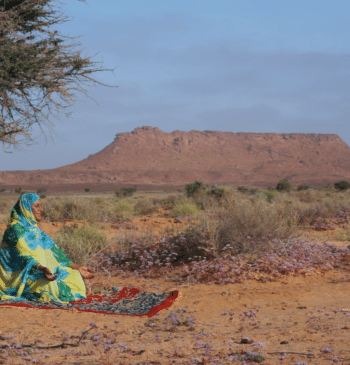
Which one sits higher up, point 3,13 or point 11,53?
point 3,13

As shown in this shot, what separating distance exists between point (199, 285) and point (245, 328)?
2.09m

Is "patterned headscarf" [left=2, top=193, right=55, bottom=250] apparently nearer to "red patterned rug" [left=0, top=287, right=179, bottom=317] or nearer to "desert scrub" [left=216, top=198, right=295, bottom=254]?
"red patterned rug" [left=0, top=287, right=179, bottom=317]

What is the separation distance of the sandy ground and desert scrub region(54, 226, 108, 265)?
71.9 inches

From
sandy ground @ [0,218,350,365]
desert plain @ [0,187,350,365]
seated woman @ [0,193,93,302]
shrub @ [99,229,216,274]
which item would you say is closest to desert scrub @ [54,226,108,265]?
desert plain @ [0,187,350,365]

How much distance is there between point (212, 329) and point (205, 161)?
108748mm

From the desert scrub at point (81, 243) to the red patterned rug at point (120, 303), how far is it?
73.1 inches

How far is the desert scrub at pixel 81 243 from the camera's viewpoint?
7.49m

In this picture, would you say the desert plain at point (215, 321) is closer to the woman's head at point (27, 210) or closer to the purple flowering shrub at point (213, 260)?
Answer: the purple flowering shrub at point (213, 260)

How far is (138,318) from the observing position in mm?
4766

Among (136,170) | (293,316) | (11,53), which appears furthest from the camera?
(136,170)

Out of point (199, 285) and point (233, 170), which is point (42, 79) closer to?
point (199, 285)

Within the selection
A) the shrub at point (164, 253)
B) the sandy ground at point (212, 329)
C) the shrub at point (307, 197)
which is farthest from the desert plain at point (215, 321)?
the shrub at point (307, 197)

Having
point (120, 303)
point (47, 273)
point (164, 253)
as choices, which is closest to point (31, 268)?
point (47, 273)

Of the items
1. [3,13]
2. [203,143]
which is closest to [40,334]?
[3,13]
